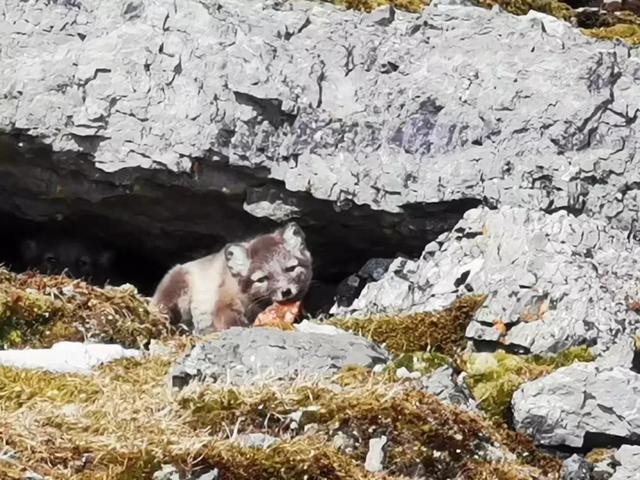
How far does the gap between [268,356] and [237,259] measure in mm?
3885

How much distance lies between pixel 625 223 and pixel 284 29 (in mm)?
3257

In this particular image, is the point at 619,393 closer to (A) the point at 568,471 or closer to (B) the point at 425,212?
(A) the point at 568,471

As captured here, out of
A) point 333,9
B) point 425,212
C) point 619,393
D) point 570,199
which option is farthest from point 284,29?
point 619,393

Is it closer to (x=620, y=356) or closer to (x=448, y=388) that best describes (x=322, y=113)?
(x=620, y=356)

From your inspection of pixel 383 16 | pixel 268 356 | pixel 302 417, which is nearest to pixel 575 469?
pixel 302 417

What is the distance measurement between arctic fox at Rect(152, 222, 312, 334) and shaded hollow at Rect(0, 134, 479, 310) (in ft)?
0.97

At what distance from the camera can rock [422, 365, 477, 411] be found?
24.0 feet

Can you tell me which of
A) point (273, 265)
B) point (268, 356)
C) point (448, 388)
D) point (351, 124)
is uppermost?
point (351, 124)

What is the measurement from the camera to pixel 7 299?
369 inches

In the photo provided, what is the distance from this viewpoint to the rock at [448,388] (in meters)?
7.31

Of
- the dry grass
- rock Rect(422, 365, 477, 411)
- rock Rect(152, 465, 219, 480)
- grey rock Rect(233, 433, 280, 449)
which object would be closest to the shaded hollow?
rock Rect(422, 365, 477, 411)

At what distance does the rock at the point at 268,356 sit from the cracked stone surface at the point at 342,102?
306cm

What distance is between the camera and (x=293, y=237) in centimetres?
1089

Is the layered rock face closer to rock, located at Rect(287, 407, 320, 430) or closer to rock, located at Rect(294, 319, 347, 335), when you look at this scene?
rock, located at Rect(294, 319, 347, 335)
